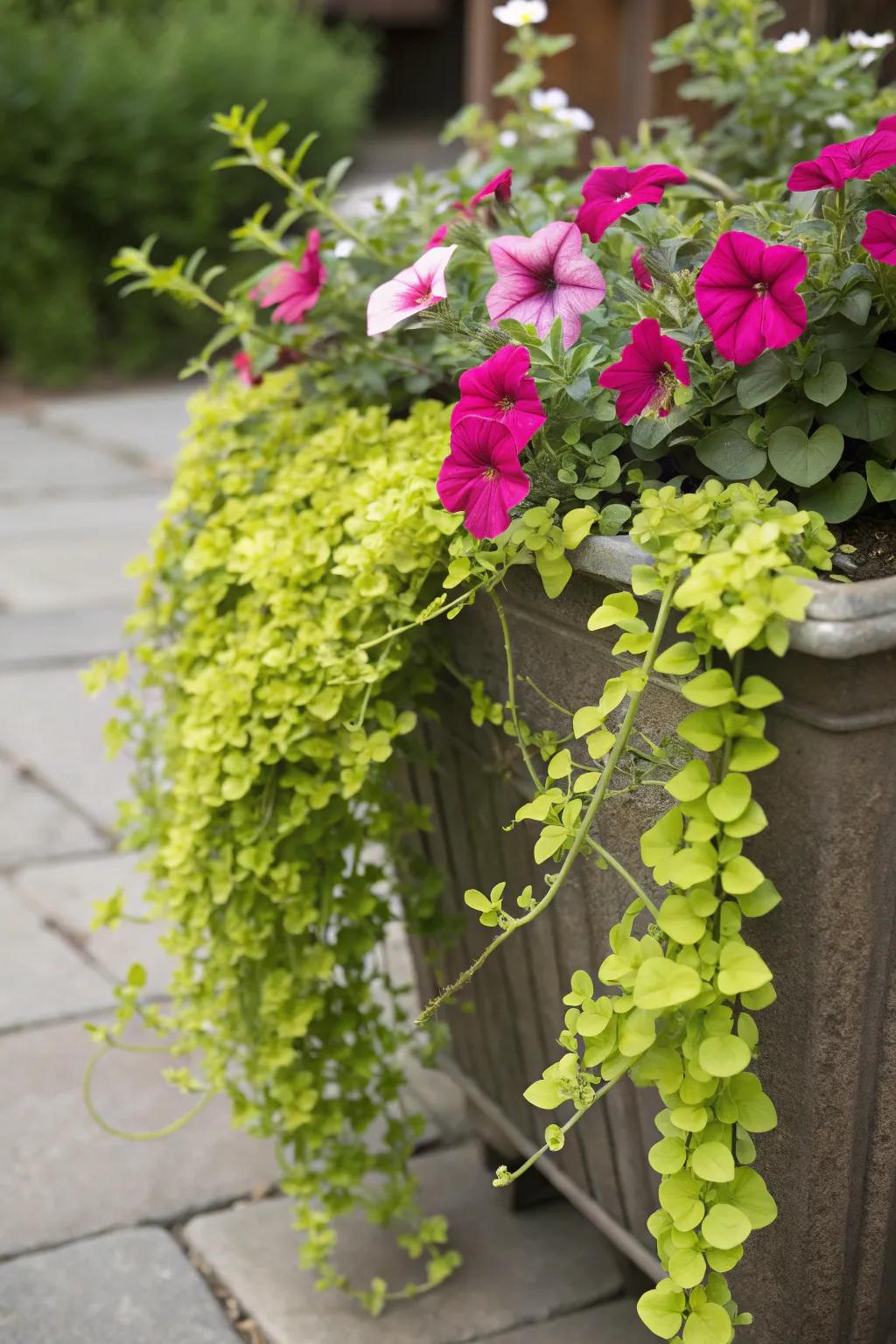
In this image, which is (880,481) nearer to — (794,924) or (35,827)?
(794,924)

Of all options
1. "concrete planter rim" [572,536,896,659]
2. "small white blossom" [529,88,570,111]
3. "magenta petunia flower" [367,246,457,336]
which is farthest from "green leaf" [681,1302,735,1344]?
"small white blossom" [529,88,570,111]

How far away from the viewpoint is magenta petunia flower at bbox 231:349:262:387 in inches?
65.1

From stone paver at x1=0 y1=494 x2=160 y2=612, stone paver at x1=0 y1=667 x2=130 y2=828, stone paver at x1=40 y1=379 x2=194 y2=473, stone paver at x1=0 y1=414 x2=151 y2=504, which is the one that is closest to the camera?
stone paver at x1=0 y1=667 x2=130 y2=828

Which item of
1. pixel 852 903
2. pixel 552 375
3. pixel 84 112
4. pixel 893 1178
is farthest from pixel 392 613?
pixel 84 112

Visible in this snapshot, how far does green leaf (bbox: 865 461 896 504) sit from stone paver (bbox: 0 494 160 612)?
273 cm

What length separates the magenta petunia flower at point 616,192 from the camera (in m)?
1.22

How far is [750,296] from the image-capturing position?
1.04 metres

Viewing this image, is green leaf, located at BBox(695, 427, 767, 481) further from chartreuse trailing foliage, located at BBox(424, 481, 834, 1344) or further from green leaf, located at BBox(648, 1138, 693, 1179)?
green leaf, located at BBox(648, 1138, 693, 1179)

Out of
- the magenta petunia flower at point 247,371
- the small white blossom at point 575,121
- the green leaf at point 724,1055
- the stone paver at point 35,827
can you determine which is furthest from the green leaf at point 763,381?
the stone paver at point 35,827

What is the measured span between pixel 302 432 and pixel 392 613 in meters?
0.41

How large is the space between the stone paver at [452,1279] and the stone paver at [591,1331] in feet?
0.05

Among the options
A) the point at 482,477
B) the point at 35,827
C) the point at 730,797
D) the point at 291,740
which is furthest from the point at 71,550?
the point at 730,797

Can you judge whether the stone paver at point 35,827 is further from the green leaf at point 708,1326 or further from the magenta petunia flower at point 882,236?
the magenta petunia flower at point 882,236

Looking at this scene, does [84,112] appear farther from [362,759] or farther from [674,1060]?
[674,1060]
